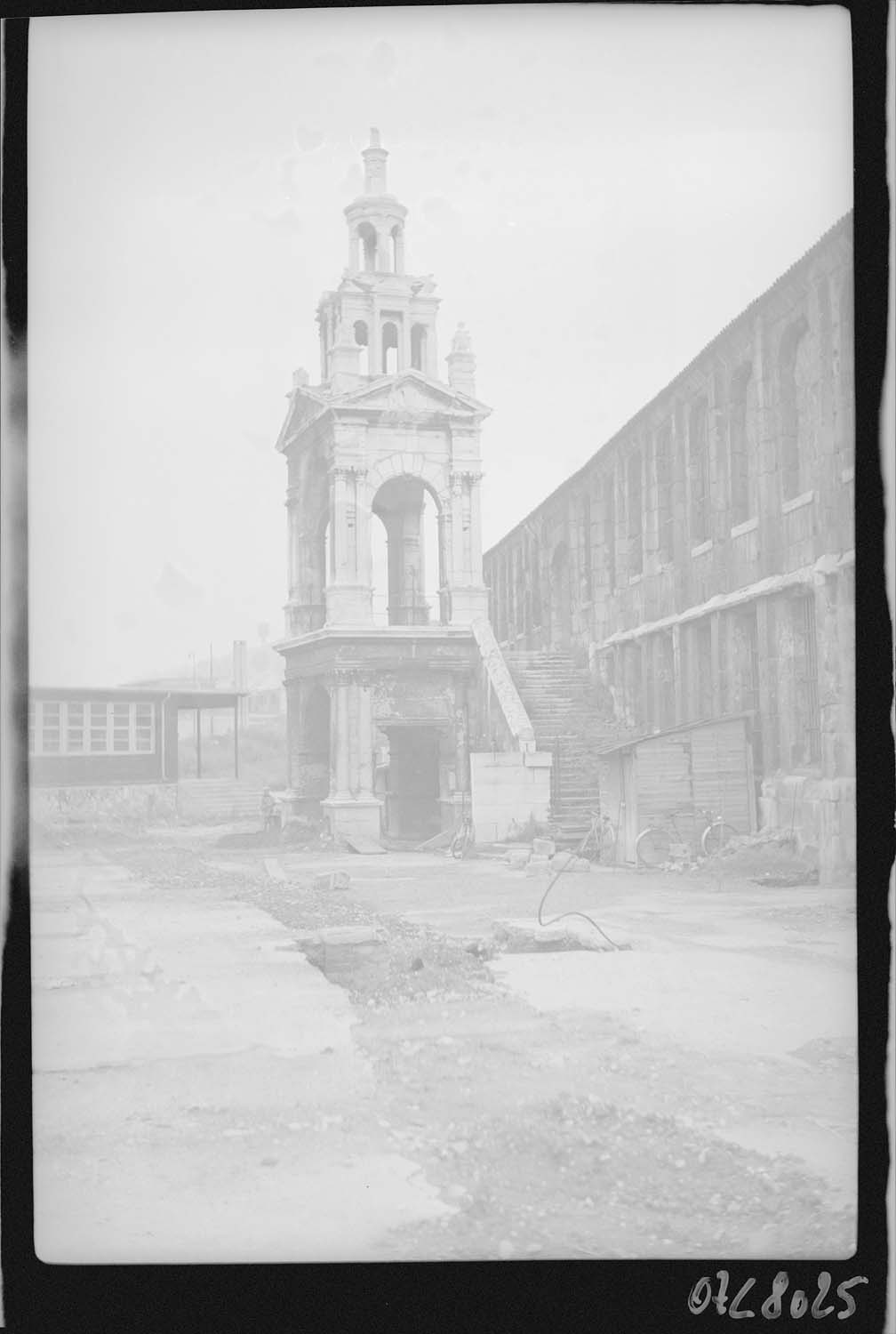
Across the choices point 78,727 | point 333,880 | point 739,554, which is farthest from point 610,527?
point 78,727

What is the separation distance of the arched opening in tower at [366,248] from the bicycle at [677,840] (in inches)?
140

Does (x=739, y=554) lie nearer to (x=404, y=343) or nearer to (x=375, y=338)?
(x=404, y=343)

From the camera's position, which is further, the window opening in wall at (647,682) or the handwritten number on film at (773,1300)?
the window opening in wall at (647,682)

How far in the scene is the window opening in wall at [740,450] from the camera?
656 cm

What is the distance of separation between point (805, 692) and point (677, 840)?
1.10 meters

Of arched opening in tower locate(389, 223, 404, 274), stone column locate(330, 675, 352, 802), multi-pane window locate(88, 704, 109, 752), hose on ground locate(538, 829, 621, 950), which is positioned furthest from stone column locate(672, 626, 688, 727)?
multi-pane window locate(88, 704, 109, 752)

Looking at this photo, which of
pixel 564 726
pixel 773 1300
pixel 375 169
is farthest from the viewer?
pixel 564 726

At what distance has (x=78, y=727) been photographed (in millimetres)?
6176

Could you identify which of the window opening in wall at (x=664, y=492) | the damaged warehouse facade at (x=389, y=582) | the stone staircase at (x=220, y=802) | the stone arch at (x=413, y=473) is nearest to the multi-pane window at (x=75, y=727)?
the stone staircase at (x=220, y=802)

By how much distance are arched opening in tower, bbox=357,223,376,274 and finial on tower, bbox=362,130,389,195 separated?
0.19 metres

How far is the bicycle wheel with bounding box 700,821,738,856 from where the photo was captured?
21.2ft

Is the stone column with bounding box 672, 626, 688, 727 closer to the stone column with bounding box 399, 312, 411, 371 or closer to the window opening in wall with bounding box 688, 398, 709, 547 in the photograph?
the window opening in wall with bounding box 688, 398, 709, 547

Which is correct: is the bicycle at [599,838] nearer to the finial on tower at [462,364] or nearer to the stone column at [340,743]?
the stone column at [340,743]

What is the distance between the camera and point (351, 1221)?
5.36 metres
